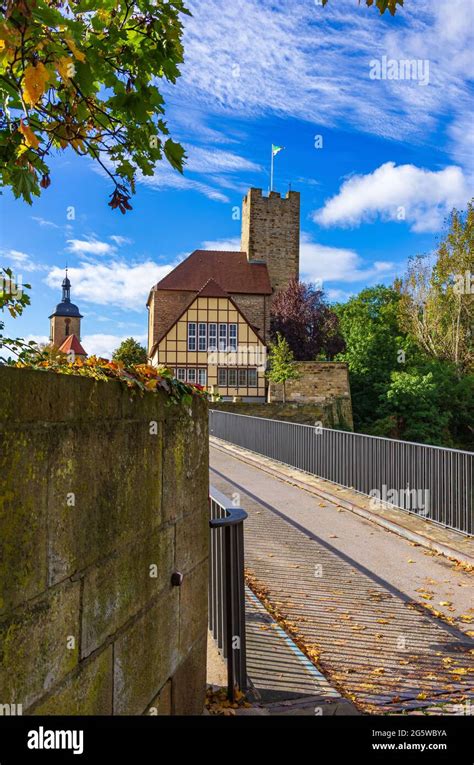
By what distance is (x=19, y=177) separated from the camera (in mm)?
3010

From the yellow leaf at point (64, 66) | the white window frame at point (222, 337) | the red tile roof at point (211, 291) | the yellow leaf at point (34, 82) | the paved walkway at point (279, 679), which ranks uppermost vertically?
the red tile roof at point (211, 291)

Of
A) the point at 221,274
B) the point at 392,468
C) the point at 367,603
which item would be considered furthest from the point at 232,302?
the point at 367,603

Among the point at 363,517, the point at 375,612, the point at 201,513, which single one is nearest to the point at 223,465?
the point at 363,517

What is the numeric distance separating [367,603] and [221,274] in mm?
50022

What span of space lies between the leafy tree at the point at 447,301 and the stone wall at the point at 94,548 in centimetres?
3959

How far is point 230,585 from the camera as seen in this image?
3.82m

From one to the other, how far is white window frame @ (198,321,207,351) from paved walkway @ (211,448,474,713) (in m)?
33.5

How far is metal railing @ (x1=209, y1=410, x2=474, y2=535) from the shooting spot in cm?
912

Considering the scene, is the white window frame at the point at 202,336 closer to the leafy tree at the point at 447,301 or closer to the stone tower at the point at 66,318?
the leafy tree at the point at 447,301

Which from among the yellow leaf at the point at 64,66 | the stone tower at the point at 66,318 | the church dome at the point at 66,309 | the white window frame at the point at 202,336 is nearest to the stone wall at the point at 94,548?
the yellow leaf at the point at 64,66

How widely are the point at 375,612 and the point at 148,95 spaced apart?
4754 millimetres

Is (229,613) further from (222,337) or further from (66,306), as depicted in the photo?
(66,306)

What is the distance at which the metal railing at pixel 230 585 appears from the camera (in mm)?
3721
